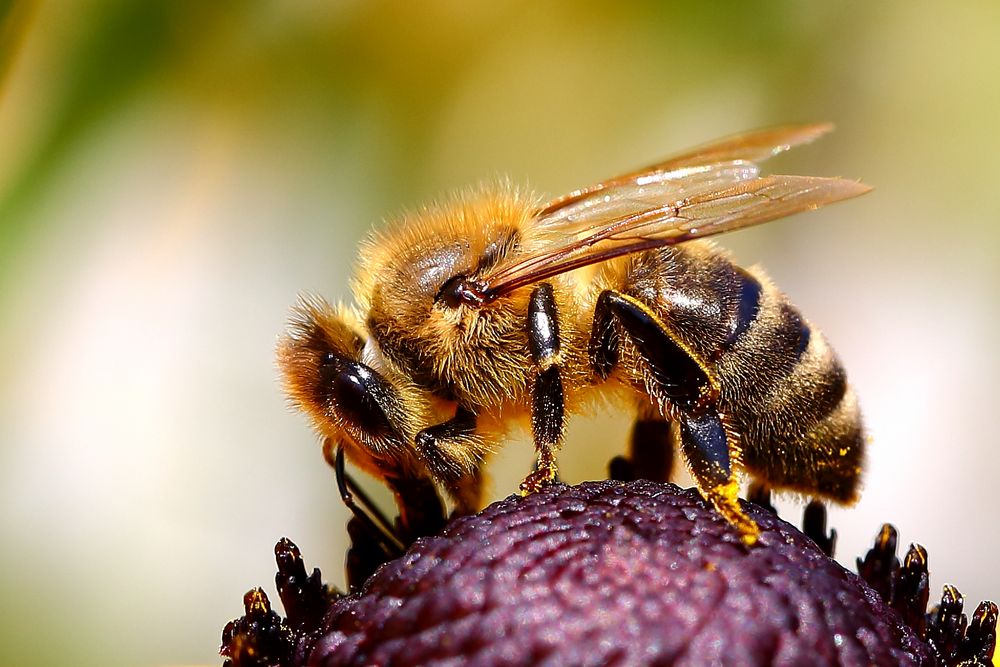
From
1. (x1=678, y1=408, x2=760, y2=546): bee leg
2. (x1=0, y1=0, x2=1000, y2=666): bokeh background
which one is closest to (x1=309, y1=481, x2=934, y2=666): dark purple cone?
(x1=678, y1=408, x2=760, y2=546): bee leg

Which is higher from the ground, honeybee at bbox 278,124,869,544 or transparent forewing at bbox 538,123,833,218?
transparent forewing at bbox 538,123,833,218

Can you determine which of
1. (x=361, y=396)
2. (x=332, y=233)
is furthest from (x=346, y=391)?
(x=332, y=233)

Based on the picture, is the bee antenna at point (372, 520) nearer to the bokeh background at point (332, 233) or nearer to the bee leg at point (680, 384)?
the bee leg at point (680, 384)

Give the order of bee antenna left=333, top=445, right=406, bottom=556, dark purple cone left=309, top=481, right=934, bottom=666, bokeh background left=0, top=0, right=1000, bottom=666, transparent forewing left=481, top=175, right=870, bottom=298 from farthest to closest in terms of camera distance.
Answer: bokeh background left=0, top=0, right=1000, bottom=666 → bee antenna left=333, top=445, right=406, bottom=556 → transparent forewing left=481, top=175, right=870, bottom=298 → dark purple cone left=309, top=481, right=934, bottom=666

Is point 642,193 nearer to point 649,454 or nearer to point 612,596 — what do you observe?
point 649,454

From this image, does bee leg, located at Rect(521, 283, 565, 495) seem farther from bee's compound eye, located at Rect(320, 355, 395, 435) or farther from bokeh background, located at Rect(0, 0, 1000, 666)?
bokeh background, located at Rect(0, 0, 1000, 666)

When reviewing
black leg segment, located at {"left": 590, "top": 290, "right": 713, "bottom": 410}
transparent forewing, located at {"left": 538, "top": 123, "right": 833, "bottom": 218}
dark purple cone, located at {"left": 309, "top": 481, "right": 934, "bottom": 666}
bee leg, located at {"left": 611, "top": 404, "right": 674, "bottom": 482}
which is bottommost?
dark purple cone, located at {"left": 309, "top": 481, "right": 934, "bottom": 666}
